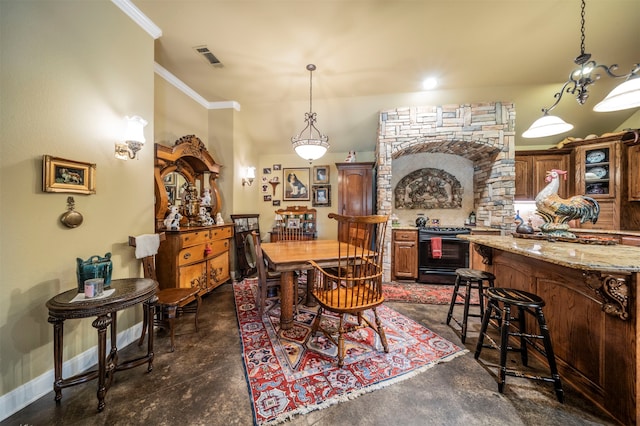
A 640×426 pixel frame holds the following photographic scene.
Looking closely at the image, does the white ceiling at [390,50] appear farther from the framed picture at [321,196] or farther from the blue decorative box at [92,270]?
the blue decorative box at [92,270]

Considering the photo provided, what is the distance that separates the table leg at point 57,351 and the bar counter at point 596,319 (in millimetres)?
3233

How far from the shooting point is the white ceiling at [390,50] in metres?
2.20

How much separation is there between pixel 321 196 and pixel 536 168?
437cm

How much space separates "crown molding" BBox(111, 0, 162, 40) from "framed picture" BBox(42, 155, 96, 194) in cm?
159

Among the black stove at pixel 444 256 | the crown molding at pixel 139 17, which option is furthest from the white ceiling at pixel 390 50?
the black stove at pixel 444 256

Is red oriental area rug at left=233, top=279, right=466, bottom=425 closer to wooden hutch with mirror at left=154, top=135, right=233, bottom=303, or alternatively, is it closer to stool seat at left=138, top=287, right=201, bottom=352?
stool seat at left=138, top=287, right=201, bottom=352

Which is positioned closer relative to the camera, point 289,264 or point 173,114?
point 289,264

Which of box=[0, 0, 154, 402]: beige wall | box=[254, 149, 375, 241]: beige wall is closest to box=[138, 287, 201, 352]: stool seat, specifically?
box=[0, 0, 154, 402]: beige wall

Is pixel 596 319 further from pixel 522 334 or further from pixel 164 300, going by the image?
pixel 164 300

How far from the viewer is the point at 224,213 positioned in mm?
4129

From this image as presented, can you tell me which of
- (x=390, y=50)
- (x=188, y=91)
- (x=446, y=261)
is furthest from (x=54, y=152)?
(x=446, y=261)

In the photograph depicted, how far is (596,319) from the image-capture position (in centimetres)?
150

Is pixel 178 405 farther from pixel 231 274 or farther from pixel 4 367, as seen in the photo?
pixel 231 274

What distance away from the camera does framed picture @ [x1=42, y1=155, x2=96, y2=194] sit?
1533 millimetres
